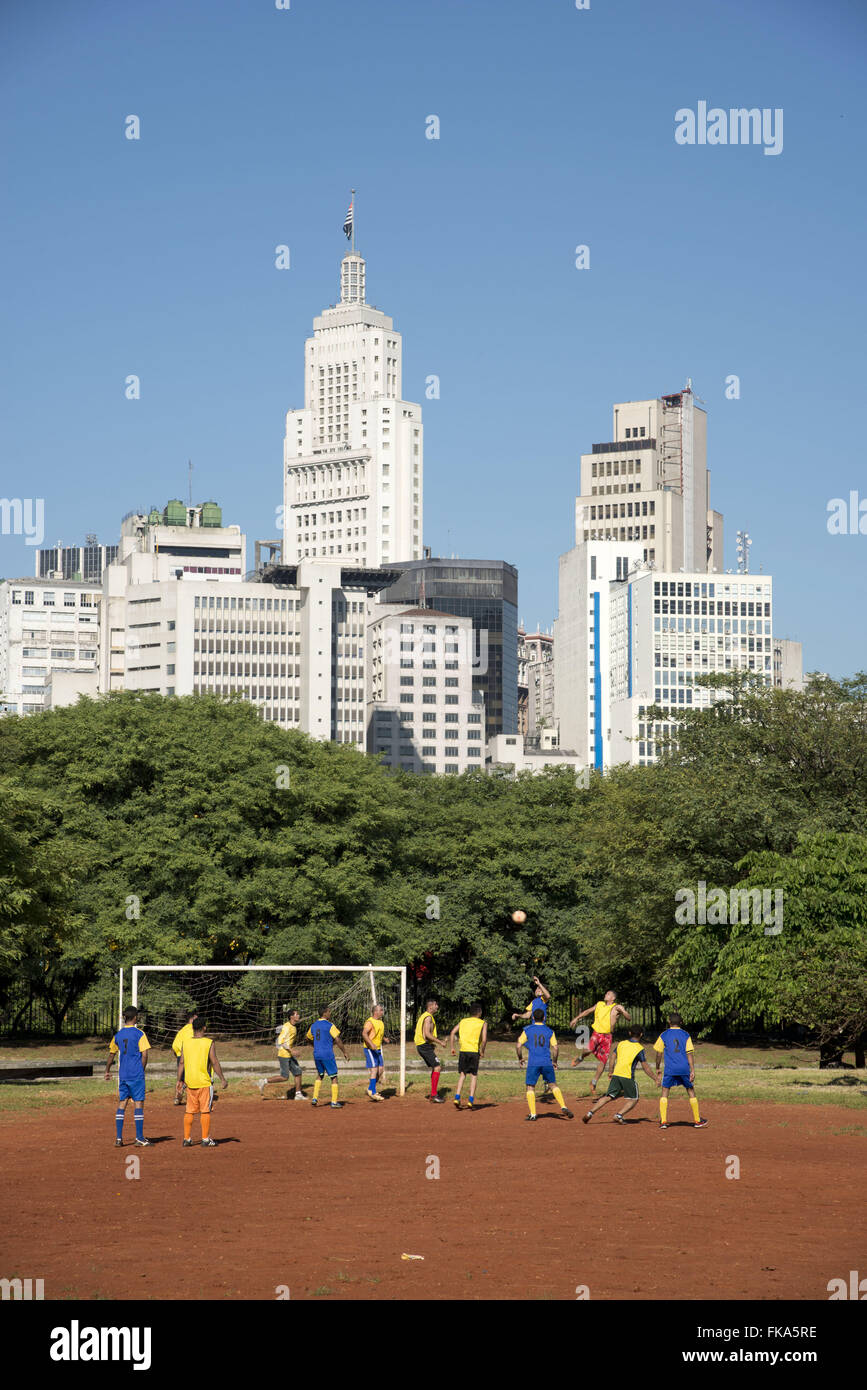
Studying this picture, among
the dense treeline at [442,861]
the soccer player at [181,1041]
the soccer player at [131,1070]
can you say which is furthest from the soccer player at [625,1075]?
the dense treeline at [442,861]

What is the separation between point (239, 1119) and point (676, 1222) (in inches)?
489

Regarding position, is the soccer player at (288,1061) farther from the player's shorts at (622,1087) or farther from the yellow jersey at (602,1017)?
the player's shorts at (622,1087)

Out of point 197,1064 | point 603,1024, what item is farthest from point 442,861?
point 197,1064

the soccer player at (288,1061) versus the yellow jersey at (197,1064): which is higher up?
the yellow jersey at (197,1064)

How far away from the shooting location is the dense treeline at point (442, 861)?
3494 centimetres

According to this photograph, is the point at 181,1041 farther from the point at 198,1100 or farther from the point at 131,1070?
the point at 131,1070

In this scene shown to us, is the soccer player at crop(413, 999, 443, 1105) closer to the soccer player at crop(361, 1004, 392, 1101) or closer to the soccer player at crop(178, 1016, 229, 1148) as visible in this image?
the soccer player at crop(361, 1004, 392, 1101)

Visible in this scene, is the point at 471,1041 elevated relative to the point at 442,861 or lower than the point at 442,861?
lower

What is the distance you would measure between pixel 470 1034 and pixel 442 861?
3000 centimetres

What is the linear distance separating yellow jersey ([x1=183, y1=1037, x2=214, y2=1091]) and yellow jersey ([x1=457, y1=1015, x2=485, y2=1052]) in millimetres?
5494

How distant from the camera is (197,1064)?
21484 mm

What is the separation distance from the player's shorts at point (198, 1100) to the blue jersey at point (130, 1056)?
31.6 inches
